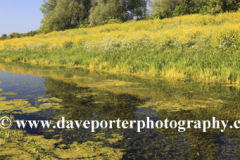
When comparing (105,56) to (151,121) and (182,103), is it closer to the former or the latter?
(182,103)

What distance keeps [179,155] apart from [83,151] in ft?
4.83

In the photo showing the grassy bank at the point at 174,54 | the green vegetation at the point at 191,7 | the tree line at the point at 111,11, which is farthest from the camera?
the tree line at the point at 111,11

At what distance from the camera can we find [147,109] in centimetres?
542

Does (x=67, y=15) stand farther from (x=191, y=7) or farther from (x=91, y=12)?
(x=191, y=7)

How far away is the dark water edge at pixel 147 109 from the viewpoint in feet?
11.1

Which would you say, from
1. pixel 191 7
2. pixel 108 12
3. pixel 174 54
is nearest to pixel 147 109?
pixel 174 54

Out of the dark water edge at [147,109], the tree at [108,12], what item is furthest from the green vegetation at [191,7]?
Answer: the dark water edge at [147,109]

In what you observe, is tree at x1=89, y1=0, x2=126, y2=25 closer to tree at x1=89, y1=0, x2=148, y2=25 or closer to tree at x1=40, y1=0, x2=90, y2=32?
tree at x1=89, y1=0, x2=148, y2=25

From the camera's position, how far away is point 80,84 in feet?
28.2

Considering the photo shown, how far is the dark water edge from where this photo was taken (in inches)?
133

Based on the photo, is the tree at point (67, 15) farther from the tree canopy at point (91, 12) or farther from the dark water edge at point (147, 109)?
the dark water edge at point (147, 109)

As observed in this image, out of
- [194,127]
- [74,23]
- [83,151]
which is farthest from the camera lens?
[74,23]

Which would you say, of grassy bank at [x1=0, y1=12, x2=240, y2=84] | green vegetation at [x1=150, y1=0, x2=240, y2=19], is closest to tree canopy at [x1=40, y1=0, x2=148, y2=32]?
green vegetation at [x1=150, y1=0, x2=240, y2=19]

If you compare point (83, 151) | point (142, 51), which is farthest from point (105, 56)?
point (83, 151)
